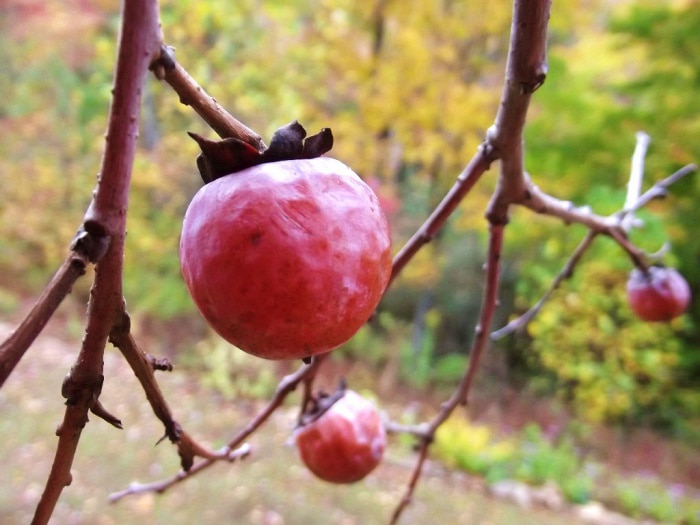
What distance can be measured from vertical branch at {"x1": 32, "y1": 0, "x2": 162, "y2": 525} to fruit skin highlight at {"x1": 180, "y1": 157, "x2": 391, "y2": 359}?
0.21 ft

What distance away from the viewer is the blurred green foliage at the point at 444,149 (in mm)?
3420

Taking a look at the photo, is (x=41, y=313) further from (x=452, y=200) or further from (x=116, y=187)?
(x=452, y=200)

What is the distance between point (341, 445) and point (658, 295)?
616 mm

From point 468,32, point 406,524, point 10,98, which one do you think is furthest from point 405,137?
point 10,98

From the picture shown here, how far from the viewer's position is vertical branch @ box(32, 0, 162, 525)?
0.23 meters

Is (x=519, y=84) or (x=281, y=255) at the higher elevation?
(x=519, y=84)

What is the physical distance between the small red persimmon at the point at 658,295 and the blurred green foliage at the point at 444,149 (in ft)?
6.50

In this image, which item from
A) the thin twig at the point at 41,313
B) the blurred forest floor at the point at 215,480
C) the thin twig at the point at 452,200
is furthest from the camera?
the blurred forest floor at the point at 215,480

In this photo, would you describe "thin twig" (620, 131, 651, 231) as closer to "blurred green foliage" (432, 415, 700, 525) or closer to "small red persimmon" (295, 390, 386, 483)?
"small red persimmon" (295, 390, 386, 483)

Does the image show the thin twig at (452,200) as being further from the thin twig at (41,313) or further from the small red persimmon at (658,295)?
the small red persimmon at (658,295)

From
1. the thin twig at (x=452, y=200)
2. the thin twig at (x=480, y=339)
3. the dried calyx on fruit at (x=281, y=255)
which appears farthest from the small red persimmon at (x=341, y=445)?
the dried calyx on fruit at (x=281, y=255)

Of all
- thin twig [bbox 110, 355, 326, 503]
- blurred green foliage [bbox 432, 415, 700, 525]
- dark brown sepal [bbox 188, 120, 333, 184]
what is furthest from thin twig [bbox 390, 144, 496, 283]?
blurred green foliage [bbox 432, 415, 700, 525]

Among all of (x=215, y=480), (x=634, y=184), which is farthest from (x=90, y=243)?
(x=215, y=480)

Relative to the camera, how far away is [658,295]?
3.26 ft
